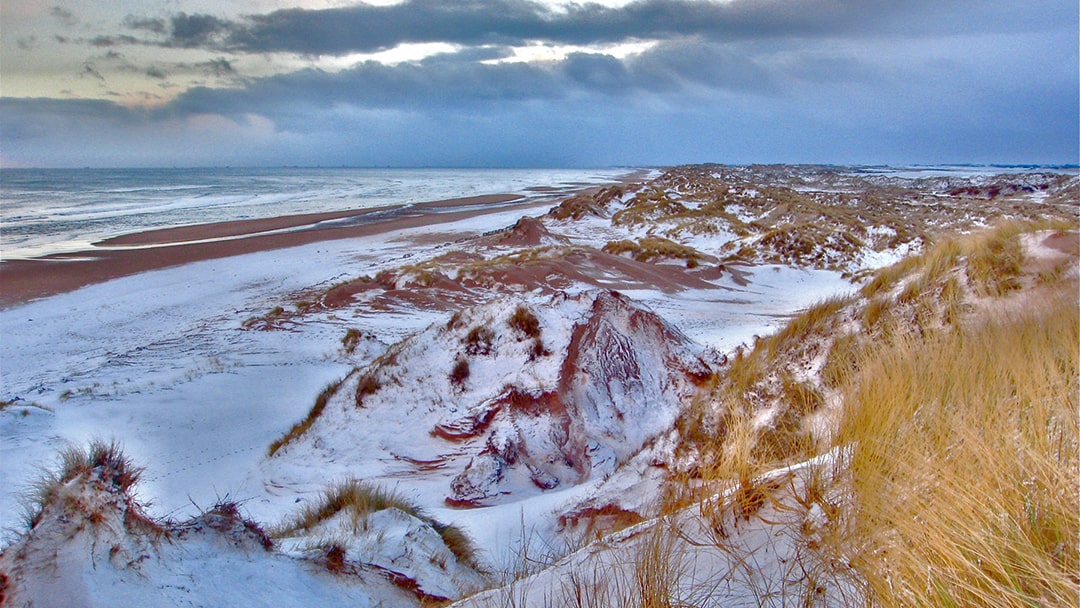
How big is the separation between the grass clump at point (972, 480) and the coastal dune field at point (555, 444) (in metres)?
0.01

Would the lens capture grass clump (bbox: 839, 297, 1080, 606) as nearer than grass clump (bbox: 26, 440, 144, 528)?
Yes

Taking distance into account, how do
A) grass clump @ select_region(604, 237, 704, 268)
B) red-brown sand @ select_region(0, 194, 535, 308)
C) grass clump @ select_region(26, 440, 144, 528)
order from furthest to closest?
grass clump @ select_region(604, 237, 704, 268) < red-brown sand @ select_region(0, 194, 535, 308) < grass clump @ select_region(26, 440, 144, 528)

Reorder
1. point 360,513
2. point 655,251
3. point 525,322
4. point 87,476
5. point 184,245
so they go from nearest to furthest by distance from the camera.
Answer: point 87,476
point 360,513
point 525,322
point 655,251
point 184,245

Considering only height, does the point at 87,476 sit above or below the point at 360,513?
above

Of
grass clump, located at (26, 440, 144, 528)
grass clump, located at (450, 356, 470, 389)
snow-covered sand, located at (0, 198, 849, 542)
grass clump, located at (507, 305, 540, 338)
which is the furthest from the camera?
grass clump, located at (507, 305, 540, 338)

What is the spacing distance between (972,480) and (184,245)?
30.1m

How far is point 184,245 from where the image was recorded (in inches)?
1018

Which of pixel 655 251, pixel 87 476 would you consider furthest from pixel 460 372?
pixel 655 251

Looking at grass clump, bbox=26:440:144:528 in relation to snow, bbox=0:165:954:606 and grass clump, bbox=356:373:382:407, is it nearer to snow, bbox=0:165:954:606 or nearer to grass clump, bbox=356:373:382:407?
snow, bbox=0:165:954:606

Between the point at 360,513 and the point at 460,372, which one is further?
the point at 460,372

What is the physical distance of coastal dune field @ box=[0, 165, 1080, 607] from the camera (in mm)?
1916

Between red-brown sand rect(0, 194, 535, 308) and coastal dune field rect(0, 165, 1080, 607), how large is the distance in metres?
3.14

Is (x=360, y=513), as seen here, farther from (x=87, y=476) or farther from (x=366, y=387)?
(x=366, y=387)

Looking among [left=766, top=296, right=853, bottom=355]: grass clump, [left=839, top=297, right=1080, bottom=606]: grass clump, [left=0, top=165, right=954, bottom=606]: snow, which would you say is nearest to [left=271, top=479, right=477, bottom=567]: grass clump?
[left=0, top=165, right=954, bottom=606]: snow
